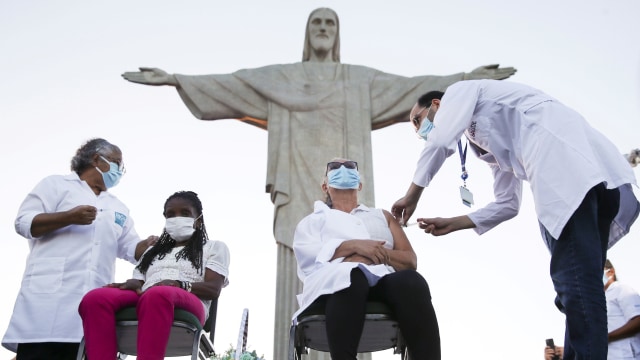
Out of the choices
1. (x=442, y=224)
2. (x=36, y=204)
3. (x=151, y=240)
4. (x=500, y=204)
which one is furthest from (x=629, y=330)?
(x=36, y=204)

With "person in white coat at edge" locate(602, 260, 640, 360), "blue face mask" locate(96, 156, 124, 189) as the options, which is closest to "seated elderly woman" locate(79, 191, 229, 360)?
"blue face mask" locate(96, 156, 124, 189)

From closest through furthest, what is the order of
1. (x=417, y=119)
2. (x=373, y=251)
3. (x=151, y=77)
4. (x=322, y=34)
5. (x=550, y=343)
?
(x=373, y=251)
(x=417, y=119)
(x=550, y=343)
(x=151, y=77)
(x=322, y=34)

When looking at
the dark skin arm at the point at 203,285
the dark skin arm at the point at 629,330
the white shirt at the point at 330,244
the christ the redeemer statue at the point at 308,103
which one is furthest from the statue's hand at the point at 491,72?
the dark skin arm at the point at 203,285

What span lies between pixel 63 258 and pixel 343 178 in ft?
5.61

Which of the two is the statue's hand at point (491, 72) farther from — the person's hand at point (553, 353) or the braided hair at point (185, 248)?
the braided hair at point (185, 248)

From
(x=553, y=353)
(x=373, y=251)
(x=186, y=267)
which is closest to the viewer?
(x=373, y=251)

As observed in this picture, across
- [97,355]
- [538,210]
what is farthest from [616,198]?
[97,355]

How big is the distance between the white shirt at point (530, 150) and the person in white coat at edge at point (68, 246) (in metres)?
2.05

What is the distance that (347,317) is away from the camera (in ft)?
11.7

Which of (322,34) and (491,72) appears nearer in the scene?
(491,72)

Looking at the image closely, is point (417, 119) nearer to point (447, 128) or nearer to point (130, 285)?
point (447, 128)

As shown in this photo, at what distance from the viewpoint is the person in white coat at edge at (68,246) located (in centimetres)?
426

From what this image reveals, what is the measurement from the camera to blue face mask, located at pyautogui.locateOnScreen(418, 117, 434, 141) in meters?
4.05

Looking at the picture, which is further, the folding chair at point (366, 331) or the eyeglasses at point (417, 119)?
the eyeglasses at point (417, 119)
